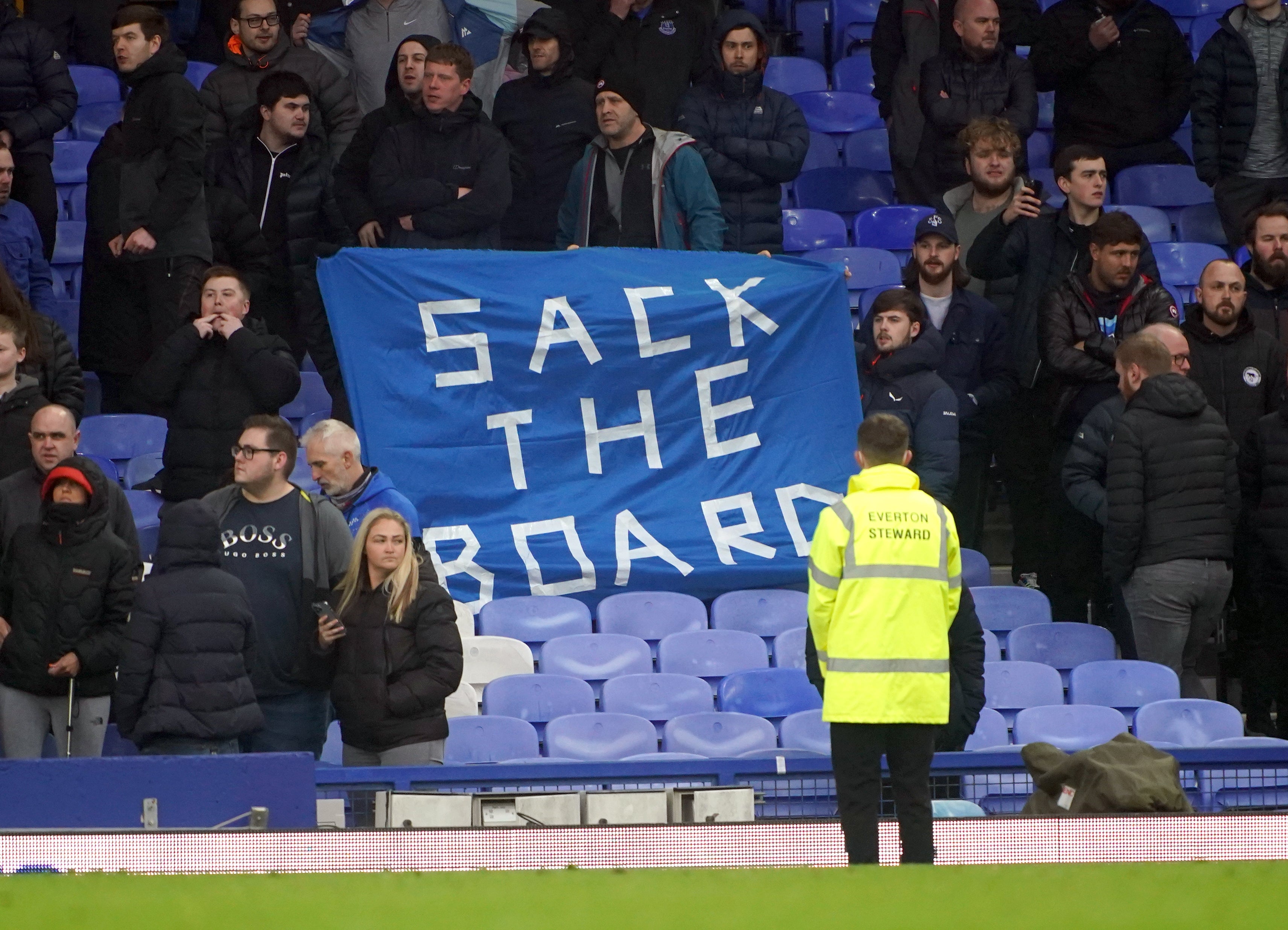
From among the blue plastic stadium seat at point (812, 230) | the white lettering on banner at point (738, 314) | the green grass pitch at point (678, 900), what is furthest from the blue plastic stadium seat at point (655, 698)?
the blue plastic stadium seat at point (812, 230)

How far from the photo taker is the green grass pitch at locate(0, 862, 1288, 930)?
346cm

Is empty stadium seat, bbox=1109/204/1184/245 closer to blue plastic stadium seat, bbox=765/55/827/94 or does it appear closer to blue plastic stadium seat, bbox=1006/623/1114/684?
blue plastic stadium seat, bbox=765/55/827/94

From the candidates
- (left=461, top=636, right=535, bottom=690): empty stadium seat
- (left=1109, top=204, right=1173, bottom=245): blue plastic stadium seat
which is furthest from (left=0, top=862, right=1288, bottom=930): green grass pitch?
(left=1109, top=204, right=1173, bottom=245): blue plastic stadium seat

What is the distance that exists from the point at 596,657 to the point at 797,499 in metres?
1.60

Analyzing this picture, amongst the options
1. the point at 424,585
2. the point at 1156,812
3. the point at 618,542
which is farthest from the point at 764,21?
the point at 1156,812

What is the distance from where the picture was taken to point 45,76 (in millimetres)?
10461

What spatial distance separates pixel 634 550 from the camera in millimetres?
9023

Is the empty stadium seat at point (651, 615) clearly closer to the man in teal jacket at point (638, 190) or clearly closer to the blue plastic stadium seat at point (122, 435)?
the man in teal jacket at point (638, 190)

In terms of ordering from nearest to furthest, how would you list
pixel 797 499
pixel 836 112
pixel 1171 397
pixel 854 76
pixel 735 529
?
pixel 1171 397 → pixel 735 529 → pixel 797 499 → pixel 836 112 → pixel 854 76

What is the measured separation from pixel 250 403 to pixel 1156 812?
4.36m

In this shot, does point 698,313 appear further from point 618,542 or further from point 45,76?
point 45,76

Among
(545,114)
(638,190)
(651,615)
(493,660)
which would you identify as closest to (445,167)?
(545,114)

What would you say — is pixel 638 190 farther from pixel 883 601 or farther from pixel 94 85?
pixel 883 601

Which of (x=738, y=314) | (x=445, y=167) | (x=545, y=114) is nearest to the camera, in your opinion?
(x=738, y=314)
